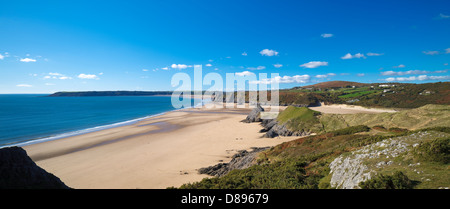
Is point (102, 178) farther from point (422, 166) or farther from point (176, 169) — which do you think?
point (422, 166)

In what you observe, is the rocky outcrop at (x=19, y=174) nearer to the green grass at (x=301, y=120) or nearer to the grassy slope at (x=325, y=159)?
the grassy slope at (x=325, y=159)

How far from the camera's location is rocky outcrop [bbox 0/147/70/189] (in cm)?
745

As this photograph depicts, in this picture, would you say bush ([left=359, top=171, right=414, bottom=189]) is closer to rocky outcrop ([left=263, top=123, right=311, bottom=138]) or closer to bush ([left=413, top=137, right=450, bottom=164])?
bush ([left=413, top=137, right=450, bottom=164])

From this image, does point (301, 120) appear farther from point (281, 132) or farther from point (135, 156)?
point (135, 156)

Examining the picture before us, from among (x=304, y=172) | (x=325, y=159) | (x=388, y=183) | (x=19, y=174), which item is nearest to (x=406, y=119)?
(x=325, y=159)

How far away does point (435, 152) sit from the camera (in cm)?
797

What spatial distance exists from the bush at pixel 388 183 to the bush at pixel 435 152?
8.91 ft

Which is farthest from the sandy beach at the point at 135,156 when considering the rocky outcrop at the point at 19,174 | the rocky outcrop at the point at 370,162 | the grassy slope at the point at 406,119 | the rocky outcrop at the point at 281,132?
the rocky outcrop at the point at 370,162

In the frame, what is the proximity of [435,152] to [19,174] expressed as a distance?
17324 millimetres

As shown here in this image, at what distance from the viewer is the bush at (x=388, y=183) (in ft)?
20.0

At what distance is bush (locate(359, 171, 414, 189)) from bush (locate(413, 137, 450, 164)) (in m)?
2.72

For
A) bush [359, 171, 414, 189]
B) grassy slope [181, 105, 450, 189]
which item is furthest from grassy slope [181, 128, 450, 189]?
bush [359, 171, 414, 189]
